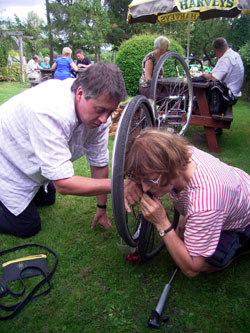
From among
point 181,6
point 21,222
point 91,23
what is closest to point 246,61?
point 181,6

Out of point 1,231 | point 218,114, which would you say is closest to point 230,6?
point 218,114

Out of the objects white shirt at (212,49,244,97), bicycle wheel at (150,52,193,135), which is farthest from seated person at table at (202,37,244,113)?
bicycle wheel at (150,52,193,135)

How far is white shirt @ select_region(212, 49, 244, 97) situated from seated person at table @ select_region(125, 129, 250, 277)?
3421 millimetres

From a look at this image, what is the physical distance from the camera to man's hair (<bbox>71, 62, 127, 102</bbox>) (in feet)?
5.20

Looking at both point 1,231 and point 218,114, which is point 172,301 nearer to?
point 1,231

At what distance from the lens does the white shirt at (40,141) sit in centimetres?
166

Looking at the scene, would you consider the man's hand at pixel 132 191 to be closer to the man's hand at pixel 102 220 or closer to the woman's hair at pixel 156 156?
the woman's hair at pixel 156 156

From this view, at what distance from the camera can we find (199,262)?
4.74 ft

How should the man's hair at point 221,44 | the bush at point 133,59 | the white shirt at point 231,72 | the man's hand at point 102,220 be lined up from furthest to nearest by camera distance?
the bush at point 133,59 < the man's hair at point 221,44 < the white shirt at point 231,72 < the man's hand at point 102,220

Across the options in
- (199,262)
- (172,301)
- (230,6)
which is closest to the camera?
(199,262)

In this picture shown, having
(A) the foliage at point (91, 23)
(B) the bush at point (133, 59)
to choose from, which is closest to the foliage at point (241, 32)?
(B) the bush at point (133, 59)

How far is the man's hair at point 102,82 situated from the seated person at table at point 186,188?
357 millimetres

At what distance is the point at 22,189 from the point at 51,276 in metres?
0.72

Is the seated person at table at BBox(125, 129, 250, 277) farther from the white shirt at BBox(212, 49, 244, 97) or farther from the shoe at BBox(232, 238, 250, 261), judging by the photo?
the white shirt at BBox(212, 49, 244, 97)
